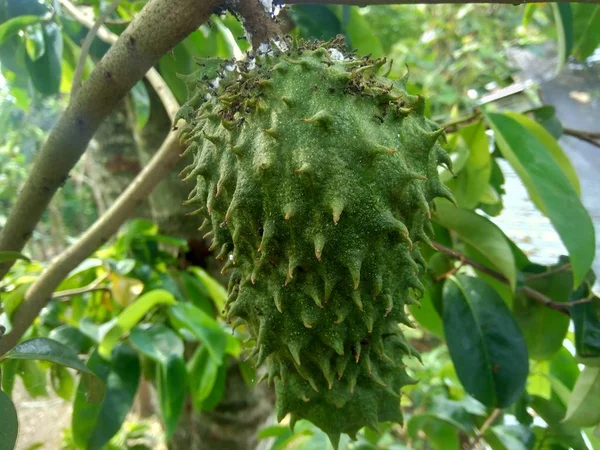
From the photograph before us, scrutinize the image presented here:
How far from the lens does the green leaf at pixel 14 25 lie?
0.94m

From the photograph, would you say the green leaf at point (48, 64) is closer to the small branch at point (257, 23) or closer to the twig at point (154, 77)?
the twig at point (154, 77)

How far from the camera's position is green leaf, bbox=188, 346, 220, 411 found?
1.33 m

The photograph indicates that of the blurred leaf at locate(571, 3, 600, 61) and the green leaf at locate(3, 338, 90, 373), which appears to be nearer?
the green leaf at locate(3, 338, 90, 373)

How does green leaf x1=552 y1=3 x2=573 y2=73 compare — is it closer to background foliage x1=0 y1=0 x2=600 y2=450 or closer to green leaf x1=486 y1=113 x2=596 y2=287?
background foliage x1=0 y1=0 x2=600 y2=450

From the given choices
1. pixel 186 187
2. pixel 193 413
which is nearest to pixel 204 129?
pixel 186 187

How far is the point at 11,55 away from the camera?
1099 mm

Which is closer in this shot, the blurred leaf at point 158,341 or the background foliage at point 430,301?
the background foliage at point 430,301

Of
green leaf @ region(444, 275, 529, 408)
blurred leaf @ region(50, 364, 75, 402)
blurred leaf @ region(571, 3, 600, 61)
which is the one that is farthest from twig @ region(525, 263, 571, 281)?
blurred leaf @ region(50, 364, 75, 402)

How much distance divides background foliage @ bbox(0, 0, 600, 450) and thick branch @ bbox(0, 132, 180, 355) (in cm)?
5

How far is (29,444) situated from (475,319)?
1.10 meters

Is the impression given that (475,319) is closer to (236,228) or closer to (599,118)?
(236,228)

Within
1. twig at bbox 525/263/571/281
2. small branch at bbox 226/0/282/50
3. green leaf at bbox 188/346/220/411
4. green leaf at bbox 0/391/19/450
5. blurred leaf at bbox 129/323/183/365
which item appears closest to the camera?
green leaf at bbox 0/391/19/450

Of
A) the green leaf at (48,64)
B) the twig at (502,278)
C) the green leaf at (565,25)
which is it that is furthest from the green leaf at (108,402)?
the green leaf at (565,25)

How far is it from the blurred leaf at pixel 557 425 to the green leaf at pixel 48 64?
132cm
